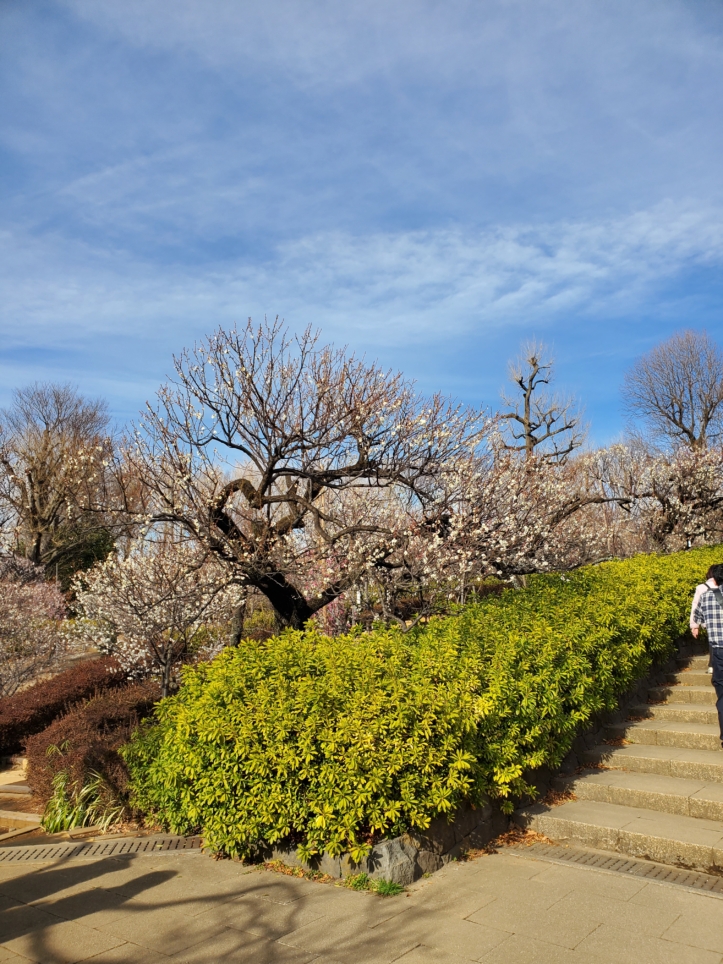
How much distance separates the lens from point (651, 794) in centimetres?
510

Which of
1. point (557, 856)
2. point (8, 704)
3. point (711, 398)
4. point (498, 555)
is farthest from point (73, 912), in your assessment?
point (711, 398)

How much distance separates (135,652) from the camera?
39.0 feet

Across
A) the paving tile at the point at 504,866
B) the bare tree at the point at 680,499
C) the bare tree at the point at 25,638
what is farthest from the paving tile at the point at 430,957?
the bare tree at the point at 680,499

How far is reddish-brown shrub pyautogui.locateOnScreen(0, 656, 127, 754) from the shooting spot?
1115 centimetres

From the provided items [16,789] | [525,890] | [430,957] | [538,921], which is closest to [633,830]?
[525,890]

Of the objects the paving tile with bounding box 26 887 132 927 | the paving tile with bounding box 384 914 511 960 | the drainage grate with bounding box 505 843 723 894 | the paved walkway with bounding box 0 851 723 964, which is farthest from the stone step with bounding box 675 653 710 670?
the paving tile with bounding box 26 887 132 927

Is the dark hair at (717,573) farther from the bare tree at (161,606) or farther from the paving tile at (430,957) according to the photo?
the bare tree at (161,606)

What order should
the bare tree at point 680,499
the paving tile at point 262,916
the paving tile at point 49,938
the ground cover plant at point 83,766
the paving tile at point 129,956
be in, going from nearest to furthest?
1. the paving tile at point 129,956
2. the paving tile at point 49,938
3. the paving tile at point 262,916
4. the ground cover plant at point 83,766
5. the bare tree at point 680,499

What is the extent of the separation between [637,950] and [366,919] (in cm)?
136

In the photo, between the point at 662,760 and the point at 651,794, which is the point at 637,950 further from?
the point at 662,760

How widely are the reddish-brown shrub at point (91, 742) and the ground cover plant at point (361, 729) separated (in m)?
0.78

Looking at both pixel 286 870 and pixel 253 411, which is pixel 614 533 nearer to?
pixel 253 411

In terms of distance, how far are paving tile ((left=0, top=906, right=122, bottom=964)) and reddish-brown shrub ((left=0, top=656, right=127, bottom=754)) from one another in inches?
287

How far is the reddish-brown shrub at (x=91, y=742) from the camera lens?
6.80m
